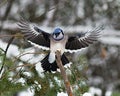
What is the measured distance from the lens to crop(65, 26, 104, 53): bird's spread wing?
1.23 meters

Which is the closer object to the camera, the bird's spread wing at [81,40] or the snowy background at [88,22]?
the bird's spread wing at [81,40]

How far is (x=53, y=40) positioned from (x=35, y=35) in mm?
62

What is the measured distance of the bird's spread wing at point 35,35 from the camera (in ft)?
4.00

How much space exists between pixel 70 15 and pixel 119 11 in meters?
0.71

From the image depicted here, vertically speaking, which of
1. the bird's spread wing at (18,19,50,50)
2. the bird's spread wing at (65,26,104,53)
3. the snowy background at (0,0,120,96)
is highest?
the bird's spread wing at (18,19,50,50)

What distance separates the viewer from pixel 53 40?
1192 mm

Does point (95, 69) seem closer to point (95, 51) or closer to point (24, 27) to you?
point (95, 51)

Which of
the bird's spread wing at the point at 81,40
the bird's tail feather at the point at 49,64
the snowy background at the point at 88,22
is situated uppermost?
the bird's spread wing at the point at 81,40

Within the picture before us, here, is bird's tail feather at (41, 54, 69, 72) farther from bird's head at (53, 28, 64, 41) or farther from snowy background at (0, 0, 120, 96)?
snowy background at (0, 0, 120, 96)

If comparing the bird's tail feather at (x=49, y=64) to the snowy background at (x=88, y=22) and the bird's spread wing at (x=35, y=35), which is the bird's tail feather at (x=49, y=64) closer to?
the bird's spread wing at (x=35, y=35)

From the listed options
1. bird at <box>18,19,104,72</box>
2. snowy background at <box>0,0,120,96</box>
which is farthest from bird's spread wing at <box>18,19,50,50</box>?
snowy background at <box>0,0,120,96</box>

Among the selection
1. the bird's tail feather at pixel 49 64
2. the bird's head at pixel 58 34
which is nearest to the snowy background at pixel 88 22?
the bird's tail feather at pixel 49 64

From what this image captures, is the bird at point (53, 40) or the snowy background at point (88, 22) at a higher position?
the bird at point (53, 40)

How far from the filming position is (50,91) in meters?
1.49
